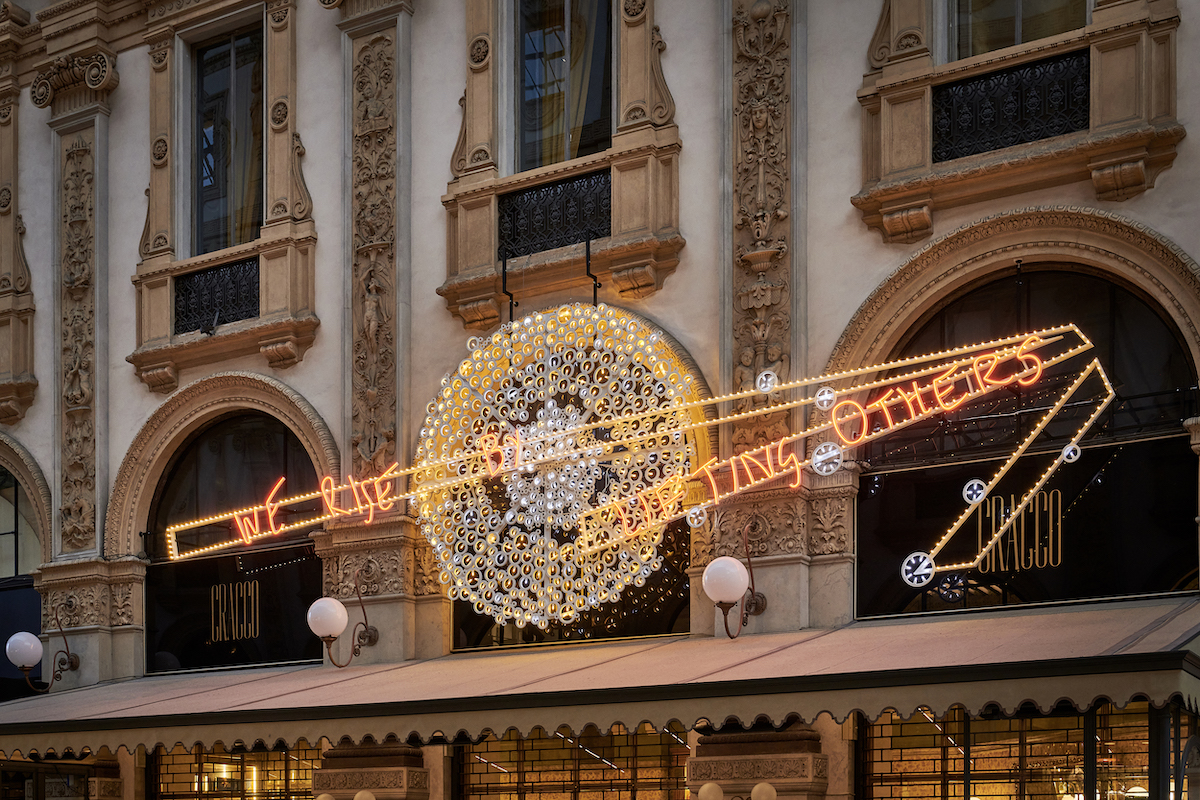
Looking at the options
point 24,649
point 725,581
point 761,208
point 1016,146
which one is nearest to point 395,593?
point 725,581

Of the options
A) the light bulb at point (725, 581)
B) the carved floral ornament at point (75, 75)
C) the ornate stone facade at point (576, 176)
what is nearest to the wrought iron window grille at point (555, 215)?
the ornate stone facade at point (576, 176)

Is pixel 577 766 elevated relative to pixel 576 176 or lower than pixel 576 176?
lower

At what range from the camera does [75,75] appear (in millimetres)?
14164

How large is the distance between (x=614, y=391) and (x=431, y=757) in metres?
2.99

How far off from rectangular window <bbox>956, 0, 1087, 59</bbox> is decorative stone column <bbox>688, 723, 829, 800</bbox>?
15.0ft

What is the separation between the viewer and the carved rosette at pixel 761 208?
33.2 ft

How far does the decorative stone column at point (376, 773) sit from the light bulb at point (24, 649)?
3.03 meters

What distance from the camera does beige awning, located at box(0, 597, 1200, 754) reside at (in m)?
7.12

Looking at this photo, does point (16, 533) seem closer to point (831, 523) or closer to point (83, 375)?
point (83, 375)

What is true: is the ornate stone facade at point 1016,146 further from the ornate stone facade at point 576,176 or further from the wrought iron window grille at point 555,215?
the wrought iron window grille at point 555,215

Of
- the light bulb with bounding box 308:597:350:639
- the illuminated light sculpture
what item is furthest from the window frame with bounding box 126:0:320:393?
the light bulb with bounding box 308:597:350:639

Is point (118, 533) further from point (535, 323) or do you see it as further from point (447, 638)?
point (535, 323)

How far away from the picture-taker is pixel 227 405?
12883 millimetres

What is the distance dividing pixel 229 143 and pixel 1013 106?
720 cm
